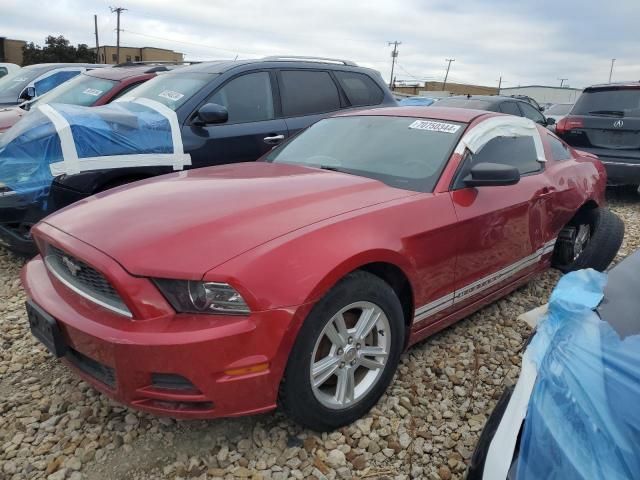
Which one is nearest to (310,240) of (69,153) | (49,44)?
(69,153)

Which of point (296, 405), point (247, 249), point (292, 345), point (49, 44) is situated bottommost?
point (296, 405)

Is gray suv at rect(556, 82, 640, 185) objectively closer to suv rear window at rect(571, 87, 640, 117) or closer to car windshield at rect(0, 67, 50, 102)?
suv rear window at rect(571, 87, 640, 117)

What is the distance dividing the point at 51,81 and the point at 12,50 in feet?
133

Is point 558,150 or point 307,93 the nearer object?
point 558,150

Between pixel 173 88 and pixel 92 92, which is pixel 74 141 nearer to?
pixel 173 88

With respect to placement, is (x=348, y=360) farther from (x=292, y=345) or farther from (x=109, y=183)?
(x=109, y=183)

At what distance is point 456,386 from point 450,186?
109 centimetres

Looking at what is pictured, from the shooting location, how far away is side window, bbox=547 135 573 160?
4051 millimetres

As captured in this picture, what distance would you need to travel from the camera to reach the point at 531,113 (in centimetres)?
1020

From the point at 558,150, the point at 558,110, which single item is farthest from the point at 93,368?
the point at 558,110

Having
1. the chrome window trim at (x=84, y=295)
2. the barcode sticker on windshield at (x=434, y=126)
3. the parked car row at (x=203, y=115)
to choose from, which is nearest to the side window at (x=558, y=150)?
the barcode sticker on windshield at (x=434, y=126)

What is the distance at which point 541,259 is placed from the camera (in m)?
3.70

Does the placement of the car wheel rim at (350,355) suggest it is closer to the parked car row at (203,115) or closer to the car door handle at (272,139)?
the parked car row at (203,115)

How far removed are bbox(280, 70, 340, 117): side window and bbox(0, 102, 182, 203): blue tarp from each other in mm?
1357
